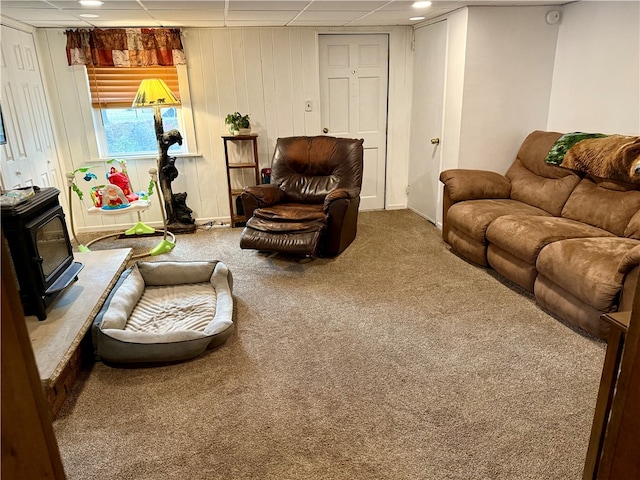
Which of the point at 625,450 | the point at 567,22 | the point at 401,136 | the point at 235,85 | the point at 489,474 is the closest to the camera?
the point at 625,450

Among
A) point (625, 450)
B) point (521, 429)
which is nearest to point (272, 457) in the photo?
point (521, 429)

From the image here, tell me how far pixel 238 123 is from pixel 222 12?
111 centimetres

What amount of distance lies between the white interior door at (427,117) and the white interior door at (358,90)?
346mm

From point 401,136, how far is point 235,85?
1916mm

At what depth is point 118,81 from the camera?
4.42 m

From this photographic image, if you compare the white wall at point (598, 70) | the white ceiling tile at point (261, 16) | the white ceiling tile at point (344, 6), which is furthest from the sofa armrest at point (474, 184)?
the white ceiling tile at point (261, 16)

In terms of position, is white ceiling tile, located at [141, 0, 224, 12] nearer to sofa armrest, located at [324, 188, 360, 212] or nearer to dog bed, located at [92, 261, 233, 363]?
sofa armrest, located at [324, 188, 360, 212]

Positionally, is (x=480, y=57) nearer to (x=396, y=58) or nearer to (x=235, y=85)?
(x=396, y=58)

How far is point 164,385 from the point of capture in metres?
2.21

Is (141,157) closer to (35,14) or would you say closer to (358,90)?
(35,14)

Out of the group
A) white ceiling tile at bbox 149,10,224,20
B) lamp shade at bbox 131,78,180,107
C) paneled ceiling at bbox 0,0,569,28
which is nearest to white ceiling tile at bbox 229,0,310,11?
paneled ceiling at bbox 0,0,569,28

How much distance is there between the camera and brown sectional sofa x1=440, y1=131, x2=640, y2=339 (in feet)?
7.95

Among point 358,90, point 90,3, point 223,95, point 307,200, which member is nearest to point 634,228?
point 307,200

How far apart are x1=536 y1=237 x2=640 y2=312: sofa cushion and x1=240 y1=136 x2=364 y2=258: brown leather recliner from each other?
5.16 feet
